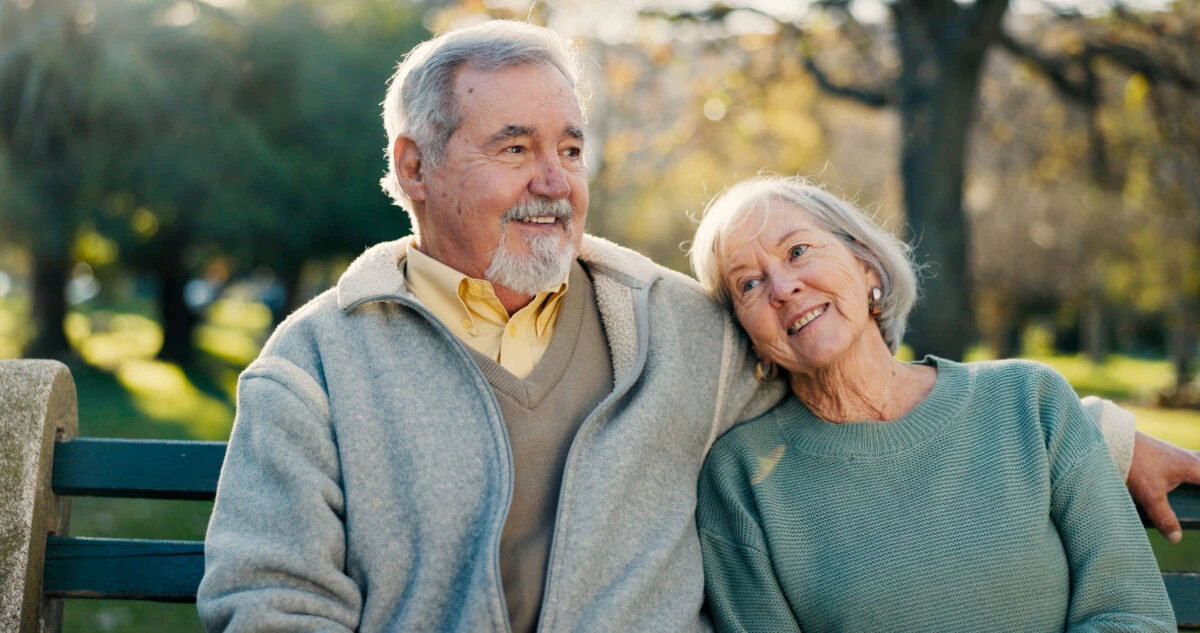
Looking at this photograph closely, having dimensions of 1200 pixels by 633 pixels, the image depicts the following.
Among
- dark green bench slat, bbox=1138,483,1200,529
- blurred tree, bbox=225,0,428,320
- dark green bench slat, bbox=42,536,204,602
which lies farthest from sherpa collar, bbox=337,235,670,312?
blurred tree, bbox=225,0,428,320

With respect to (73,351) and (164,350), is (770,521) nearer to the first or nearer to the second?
(73,351)

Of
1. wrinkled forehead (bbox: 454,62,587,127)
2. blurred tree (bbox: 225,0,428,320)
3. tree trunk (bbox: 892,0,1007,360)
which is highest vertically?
wrinkled forehead (bbox: 454,62,587,127)

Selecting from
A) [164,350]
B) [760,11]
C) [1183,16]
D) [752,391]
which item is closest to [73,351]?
[164,350]

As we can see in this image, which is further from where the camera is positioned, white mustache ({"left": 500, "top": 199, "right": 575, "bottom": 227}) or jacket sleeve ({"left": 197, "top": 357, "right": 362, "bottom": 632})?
white mustache ({"left": 500, "top": 199, "right": 575, "bottom": 227})

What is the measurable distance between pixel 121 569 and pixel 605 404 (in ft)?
4.04

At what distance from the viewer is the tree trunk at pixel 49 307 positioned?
18.0 metres

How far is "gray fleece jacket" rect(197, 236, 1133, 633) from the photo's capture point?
2174mm

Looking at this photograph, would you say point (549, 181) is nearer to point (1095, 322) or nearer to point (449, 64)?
point (449, 64)

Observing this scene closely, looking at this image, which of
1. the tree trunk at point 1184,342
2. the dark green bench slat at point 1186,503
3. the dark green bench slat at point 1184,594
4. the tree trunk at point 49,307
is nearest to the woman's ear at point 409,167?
the dark green bench slat at point 1186,503

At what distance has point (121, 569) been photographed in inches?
100

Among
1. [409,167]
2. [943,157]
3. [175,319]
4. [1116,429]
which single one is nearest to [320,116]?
[175,319]

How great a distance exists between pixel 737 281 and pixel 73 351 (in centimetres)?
1927

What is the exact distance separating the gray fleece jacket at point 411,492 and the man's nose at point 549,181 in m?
0.41

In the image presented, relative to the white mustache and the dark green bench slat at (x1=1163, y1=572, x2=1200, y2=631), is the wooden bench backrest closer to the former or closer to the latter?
the dark green bench slat at (x1=1163, y1=572, x2=1200, y2=631)
